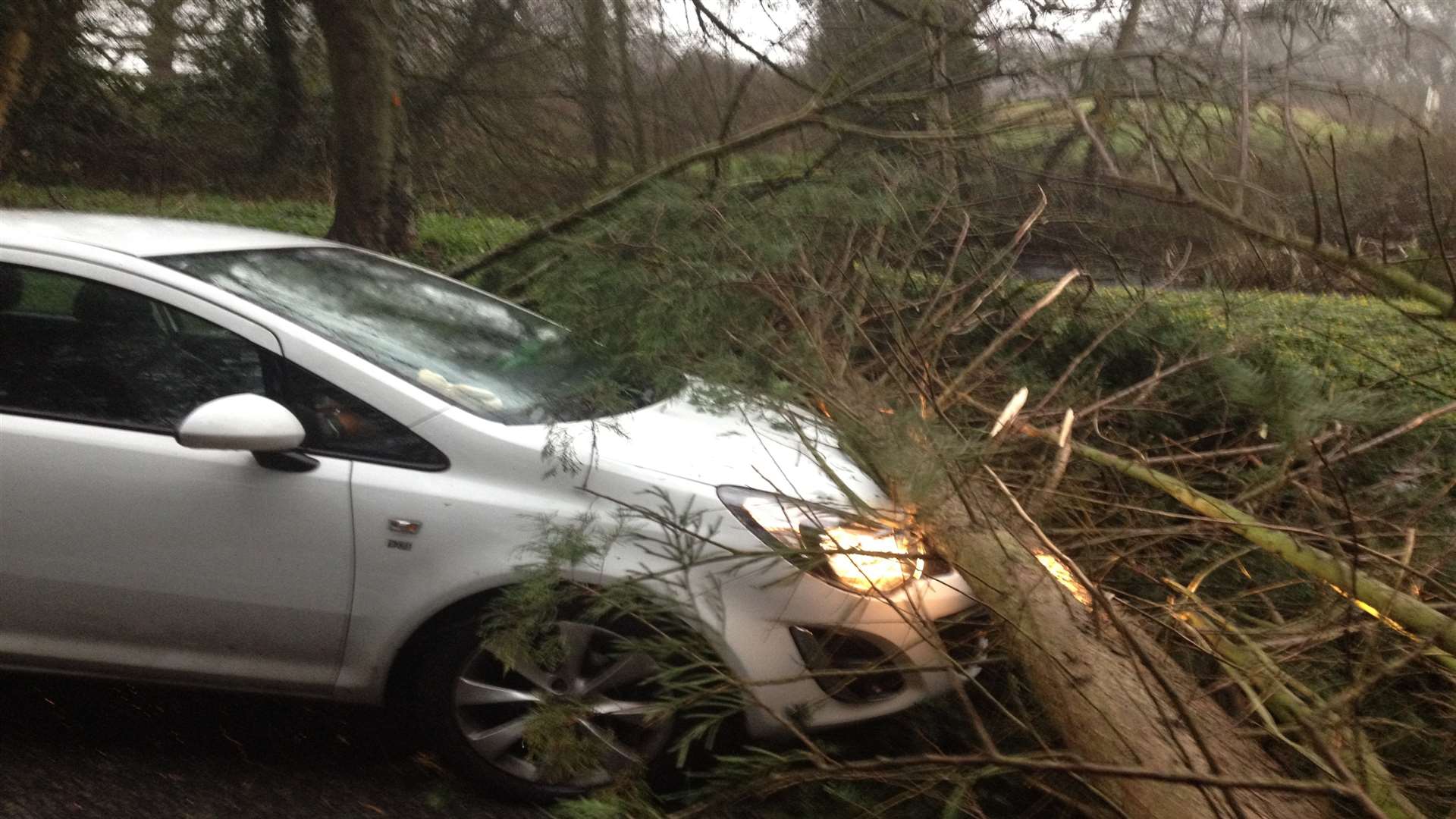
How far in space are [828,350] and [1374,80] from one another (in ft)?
8.49

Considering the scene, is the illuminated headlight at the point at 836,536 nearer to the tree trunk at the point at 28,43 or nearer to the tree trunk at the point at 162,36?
the tree trunk at the point at 28,43

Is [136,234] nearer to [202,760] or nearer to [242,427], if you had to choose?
[242,427]

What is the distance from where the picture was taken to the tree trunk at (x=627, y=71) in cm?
725

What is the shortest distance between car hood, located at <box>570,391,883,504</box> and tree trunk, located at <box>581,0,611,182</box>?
414cm

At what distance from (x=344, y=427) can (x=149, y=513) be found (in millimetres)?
557

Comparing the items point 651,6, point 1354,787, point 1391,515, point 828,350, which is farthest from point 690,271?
point 651,6

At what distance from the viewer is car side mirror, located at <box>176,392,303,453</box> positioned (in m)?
3.05

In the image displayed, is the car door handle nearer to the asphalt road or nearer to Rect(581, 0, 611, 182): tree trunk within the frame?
the asphalt road

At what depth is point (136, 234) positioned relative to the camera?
3.75 m

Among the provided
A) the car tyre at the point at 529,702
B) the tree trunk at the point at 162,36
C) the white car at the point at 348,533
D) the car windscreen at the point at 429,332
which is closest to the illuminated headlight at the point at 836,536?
the white car at the point at 348,533

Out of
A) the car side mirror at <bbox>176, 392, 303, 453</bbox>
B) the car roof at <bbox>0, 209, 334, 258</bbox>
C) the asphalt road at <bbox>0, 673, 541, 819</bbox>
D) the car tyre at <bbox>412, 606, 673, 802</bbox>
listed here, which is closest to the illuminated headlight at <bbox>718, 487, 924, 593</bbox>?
the car tyre at <bbox>412, 606, 673, 802</bbox>

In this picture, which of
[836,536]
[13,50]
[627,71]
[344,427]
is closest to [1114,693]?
[836,536]

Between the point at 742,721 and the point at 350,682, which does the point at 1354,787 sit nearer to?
the point at 742,721

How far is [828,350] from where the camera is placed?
4230 mm
